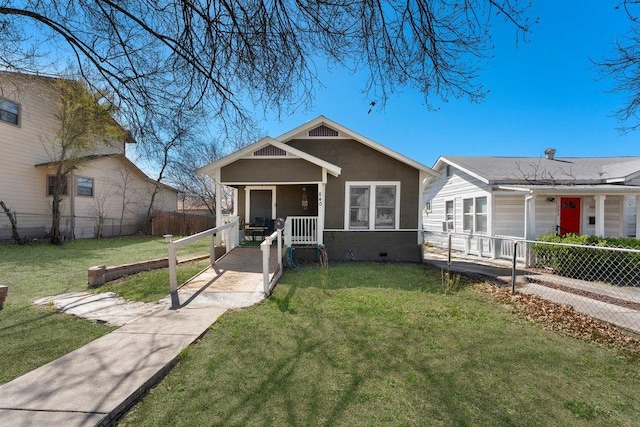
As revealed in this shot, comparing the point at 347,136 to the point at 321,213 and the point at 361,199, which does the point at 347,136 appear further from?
the point at 321,213

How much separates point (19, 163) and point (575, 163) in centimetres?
2532

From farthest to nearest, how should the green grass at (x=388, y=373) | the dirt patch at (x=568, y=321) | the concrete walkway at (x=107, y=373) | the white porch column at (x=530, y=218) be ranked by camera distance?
the white porch column at (x=530, y=218)
the dirt patch at (x=568, y=321)
the green grass at (x=388, y=373)
the concrete walkway at (x=107, y=373)

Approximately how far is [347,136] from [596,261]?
7886mm

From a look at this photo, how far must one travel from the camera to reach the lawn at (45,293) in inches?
127

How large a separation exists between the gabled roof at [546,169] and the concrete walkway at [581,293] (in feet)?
12.7

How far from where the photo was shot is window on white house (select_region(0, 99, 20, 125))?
503 inches

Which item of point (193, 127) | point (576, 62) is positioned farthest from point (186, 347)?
point (576, 62)

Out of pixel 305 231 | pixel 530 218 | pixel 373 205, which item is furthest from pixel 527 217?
pixel 305 231

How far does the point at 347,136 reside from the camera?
10336 millimetres

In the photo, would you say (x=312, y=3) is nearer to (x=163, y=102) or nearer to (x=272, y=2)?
(x=272, y=2)

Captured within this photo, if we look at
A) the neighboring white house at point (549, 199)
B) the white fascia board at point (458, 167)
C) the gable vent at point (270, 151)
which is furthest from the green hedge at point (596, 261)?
the gable vent at point (270, 151)

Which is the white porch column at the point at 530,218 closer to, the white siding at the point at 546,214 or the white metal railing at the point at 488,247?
the white metal railing at the point at 488,247

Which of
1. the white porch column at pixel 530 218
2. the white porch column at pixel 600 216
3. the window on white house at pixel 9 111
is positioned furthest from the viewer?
the window on white house at pixel 9 111

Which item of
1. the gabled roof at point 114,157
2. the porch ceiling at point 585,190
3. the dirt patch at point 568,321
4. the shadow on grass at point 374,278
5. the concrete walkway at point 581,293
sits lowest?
the dirt patch at point 568,321
